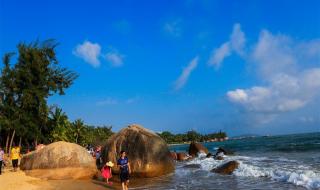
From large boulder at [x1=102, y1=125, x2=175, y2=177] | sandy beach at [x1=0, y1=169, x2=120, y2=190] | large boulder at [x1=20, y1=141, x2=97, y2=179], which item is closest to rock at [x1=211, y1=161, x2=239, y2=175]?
large boulder at [x1=102, y1=125, x2=175, y2=177]

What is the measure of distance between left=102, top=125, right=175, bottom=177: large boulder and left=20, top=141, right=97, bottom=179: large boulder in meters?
2.13

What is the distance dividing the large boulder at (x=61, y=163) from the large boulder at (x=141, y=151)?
7.00 feet

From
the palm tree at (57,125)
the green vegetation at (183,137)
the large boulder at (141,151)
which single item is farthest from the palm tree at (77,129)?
the green vegetation at (183,137)

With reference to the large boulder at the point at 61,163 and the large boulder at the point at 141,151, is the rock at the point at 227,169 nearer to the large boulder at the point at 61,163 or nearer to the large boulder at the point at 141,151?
the large boulder at the point at 141,151

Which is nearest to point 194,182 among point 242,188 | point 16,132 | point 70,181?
point 242,188

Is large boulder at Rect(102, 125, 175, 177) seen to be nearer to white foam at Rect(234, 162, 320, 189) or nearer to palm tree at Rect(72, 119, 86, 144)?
white foam at Rect(234, 162, 320, 189)

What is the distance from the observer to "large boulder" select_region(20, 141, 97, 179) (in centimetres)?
1864

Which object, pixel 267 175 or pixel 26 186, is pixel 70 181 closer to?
pixel 26 186

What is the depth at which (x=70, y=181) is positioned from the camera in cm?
1792

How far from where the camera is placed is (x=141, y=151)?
21.2 metres

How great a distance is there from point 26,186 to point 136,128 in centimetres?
815

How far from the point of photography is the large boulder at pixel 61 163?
61.2 ft

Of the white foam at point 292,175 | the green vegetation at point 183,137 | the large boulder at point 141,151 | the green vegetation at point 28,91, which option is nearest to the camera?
the white foam at point 292,175

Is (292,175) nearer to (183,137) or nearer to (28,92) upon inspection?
(28,92)
